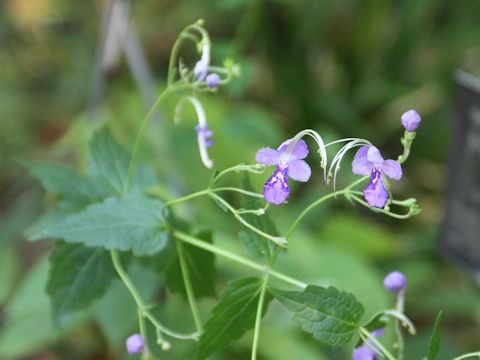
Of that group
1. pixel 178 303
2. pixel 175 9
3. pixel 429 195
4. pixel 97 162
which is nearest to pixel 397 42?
pixel 429 195

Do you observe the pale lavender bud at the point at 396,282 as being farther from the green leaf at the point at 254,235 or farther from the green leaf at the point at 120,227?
the green leaf at the point at 120,227

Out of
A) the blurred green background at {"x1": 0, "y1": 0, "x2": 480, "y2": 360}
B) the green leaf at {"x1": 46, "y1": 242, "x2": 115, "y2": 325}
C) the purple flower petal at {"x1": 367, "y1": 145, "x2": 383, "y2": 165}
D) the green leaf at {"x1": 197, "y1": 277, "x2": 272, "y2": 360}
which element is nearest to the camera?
the purple flower petal at {"x1": 367, "y1": 145, "x2": 383, "y2": 165}

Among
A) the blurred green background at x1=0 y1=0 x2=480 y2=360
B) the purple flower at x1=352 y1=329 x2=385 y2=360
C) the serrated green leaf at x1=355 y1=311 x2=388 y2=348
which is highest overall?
the serrated green leaf at x1=355 y1=311 x2=388 y2=348

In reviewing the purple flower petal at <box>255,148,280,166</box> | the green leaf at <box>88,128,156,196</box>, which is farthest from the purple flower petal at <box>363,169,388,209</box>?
the green leaf at <box>88,128,156,196</box>

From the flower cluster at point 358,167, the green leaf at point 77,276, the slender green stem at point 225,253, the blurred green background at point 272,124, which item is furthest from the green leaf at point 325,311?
the blurred green background at point 272,124

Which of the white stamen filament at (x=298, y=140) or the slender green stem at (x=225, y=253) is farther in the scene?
the slender green stem at (x=225, y=253)

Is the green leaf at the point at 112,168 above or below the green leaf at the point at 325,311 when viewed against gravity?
above

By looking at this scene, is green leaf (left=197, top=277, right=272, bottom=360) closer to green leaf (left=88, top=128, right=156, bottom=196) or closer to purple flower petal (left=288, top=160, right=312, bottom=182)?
purple flower petal (left=288, top=160, right=312, bottom=182)

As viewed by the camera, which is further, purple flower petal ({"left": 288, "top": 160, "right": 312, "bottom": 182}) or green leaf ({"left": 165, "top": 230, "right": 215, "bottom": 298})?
green leaf ({"left": 165, "top": 230, "right": 215, "bottom": 298})

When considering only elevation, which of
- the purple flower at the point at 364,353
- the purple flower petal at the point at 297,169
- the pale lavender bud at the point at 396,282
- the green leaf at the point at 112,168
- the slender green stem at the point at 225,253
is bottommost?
the purple flower at the point at 364,353
